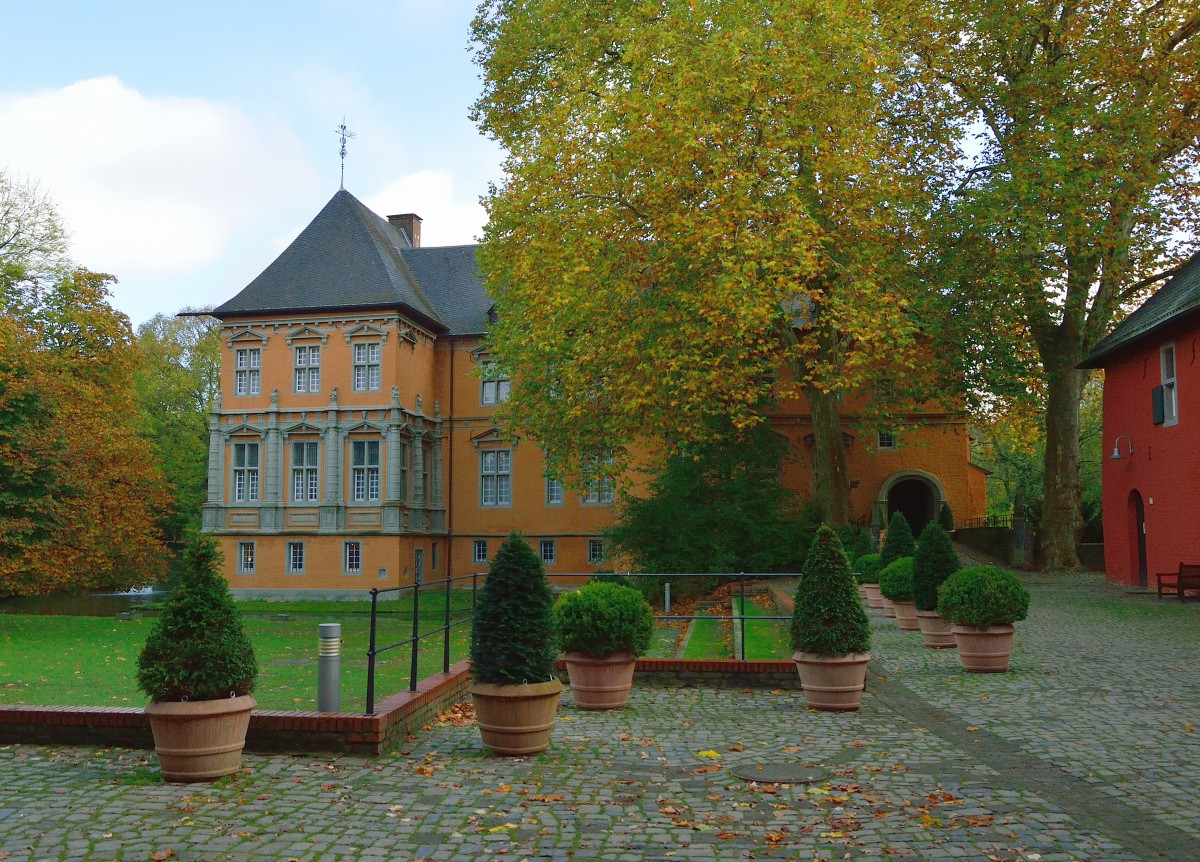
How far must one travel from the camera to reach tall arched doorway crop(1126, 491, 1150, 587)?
26.8 m

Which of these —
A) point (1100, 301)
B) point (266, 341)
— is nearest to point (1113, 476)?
point (1100, 301)

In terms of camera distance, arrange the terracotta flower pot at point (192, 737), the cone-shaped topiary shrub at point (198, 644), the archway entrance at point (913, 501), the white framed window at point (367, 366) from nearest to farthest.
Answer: the terracotta flower pot at point (192, 737) < the cone-shaped topiary shrub at point (198, 644) < the white framed window at point (367, 366) < the archway entrance at point (913, 501)

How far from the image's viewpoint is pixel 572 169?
24562mm

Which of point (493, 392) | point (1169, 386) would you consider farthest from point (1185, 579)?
point (493, 392)

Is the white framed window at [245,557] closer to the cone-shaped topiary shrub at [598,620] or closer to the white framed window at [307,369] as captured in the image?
the white framed window at [307,369]

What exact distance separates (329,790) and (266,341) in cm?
3500

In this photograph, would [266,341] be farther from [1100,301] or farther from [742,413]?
[1100,301]

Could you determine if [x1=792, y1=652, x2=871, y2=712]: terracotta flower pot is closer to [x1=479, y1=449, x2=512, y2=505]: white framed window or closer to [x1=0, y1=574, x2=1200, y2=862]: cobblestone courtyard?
[x1=0, y1=574, x2=1200, y2=862]: cobblestone courtyard

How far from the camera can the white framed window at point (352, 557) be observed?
38719mm

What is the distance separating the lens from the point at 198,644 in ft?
25.0

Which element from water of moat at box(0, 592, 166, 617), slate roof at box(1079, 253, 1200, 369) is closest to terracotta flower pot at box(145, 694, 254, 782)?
slate roof at box(1079, 253, 1200, 369)

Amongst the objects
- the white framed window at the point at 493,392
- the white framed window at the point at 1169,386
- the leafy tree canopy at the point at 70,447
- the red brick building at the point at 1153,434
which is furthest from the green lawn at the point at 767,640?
the white framed window at the point at 493,392

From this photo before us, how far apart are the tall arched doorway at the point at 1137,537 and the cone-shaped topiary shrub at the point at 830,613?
1890 cm

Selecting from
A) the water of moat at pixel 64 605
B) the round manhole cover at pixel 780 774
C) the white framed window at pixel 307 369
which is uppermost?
the white framed window at pixel 307 369
